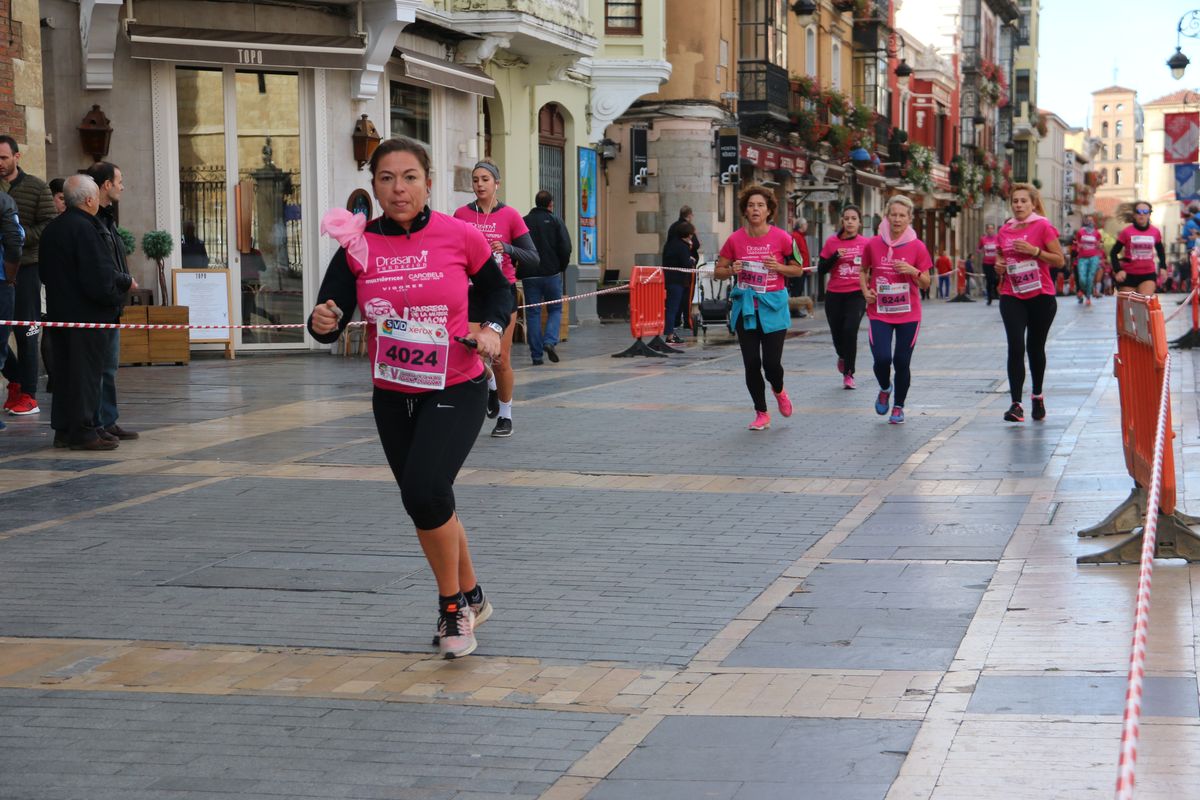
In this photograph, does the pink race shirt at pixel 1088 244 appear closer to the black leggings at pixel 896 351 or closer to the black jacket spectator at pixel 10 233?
the black leggings at pixel 896 351

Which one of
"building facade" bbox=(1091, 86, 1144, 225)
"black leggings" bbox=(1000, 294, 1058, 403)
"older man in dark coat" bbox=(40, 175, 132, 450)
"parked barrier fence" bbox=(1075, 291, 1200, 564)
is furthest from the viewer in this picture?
"building facade" bbox=(1091, 86, 1144, 225)

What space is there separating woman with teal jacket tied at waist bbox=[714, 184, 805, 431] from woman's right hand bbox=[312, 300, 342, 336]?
269 inches

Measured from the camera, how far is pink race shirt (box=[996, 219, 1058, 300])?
12.1 metres

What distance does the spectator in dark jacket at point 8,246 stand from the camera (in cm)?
1200

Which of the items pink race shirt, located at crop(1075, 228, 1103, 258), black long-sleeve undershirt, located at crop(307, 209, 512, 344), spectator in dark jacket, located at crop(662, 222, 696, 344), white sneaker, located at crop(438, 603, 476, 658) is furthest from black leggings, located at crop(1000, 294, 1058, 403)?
pink race shirt, located at crop(1075, 228, 1103, 258)

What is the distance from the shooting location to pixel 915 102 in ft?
199

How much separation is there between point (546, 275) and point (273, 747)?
45.9 ft

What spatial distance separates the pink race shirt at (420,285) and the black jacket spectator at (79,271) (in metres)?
5.74

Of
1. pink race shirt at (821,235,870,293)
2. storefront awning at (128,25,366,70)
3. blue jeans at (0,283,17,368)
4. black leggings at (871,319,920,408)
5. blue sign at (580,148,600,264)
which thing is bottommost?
black leggings at (871,319,920,408)

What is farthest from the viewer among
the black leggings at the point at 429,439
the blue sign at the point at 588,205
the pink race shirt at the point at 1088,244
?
the pink race shirt at the point at 1088,244

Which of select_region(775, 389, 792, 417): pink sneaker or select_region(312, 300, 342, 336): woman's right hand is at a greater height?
select_region(312, 300, 342, 336): woman's right hand

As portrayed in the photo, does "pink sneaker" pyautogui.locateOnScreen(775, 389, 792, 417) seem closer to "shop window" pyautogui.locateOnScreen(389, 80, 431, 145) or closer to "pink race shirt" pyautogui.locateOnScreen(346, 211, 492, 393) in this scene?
"pink race shirt" pyautogui.locateOnScreen(346, 211, 492, 393)

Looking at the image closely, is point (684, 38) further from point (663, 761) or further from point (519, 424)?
point (663, 761)

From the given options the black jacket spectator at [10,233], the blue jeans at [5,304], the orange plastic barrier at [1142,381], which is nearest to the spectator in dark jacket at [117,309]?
the black jacket spectator at [10,233]
